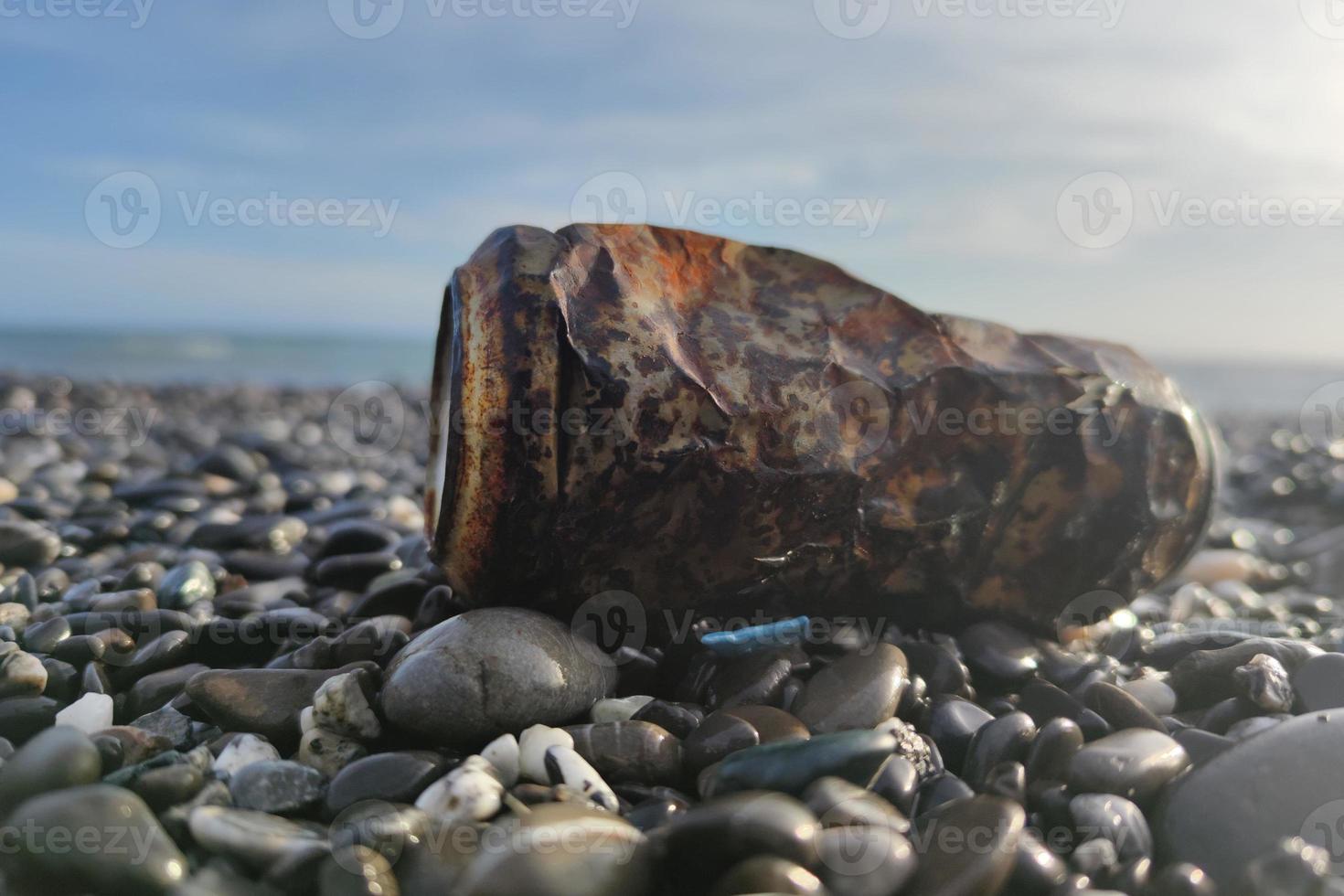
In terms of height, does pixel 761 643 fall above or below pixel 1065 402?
below

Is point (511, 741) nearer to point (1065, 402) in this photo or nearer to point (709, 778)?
point (709, 778)

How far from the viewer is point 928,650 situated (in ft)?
8.54

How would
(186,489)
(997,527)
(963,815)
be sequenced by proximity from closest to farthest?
(963,815), (997,527), (186,489)

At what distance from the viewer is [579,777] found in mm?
1914

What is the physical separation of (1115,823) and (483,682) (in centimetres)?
134

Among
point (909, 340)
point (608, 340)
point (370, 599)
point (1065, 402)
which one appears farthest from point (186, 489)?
point (1065, 402)

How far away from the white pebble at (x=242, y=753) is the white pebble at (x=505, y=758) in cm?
49

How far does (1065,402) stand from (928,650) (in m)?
0.80

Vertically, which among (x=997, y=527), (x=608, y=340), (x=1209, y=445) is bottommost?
(x=997, y=527)

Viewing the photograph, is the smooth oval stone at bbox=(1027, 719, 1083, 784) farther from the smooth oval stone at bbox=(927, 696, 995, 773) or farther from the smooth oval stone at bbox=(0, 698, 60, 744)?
the smooth oval stone at bbox=(0, 698, 60, 744)

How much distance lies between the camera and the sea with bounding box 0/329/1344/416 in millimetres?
18000

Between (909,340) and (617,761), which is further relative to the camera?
(909,340)

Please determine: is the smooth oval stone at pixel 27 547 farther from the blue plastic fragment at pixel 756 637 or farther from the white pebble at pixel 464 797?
the blue plastic fragment at pixel 756 637

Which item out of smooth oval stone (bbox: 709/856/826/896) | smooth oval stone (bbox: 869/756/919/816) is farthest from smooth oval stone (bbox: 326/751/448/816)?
smooth oval stone (bbox: 869/756/919/816)
